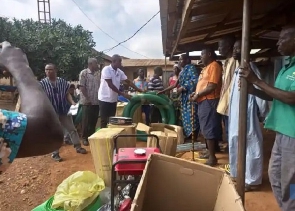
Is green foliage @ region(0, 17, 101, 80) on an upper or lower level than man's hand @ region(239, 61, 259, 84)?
upper

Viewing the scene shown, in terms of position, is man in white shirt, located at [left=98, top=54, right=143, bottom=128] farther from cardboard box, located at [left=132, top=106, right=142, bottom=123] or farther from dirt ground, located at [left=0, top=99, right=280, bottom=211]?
cardboard box, located at [left=132, top=106, right=142, bottom=123]

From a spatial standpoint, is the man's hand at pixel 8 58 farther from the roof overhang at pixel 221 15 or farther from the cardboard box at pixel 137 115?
the cardboard box at pixel 137 115

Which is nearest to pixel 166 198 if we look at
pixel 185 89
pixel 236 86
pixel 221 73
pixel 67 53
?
pixel 236 86

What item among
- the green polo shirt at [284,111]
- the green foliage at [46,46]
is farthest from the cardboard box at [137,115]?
the green foliage at [46,46]

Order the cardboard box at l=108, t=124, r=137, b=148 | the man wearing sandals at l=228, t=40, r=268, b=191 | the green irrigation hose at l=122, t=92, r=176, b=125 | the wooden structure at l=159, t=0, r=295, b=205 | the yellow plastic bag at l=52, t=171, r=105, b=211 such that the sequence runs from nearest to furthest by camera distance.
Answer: the wooden structure at l=159, t=0, r=295, b=205, the yellow plastic bag at l=52, t=171, r=105, b=211, the man wearing sandals at l=228, t=40, r=268, b=191, the cardboard box at l=108, t=124, r=137, b=148, the green irrigation hose at l=122, t=92, r=176, b=125

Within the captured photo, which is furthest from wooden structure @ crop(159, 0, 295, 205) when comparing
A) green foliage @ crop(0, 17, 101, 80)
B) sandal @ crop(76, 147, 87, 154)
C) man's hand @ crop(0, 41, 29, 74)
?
green foliage @ crop(0, 17, 101, 80)

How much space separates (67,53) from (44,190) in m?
11.1

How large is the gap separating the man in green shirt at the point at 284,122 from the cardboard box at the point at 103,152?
1.74m

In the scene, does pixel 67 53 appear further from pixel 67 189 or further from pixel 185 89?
pixel 67 189

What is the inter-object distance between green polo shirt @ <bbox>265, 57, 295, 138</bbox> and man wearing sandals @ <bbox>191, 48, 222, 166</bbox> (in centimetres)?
185

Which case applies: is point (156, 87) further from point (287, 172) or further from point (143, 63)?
point (143, 63)

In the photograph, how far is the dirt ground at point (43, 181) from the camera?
3569 millimetres

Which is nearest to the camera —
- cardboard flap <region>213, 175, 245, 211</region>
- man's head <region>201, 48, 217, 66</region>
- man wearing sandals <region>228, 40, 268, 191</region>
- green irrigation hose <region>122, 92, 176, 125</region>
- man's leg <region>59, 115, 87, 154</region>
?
cardboard flap <region>213, 175, 245, 211</region>

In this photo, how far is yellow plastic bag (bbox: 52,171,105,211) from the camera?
9.49ft
